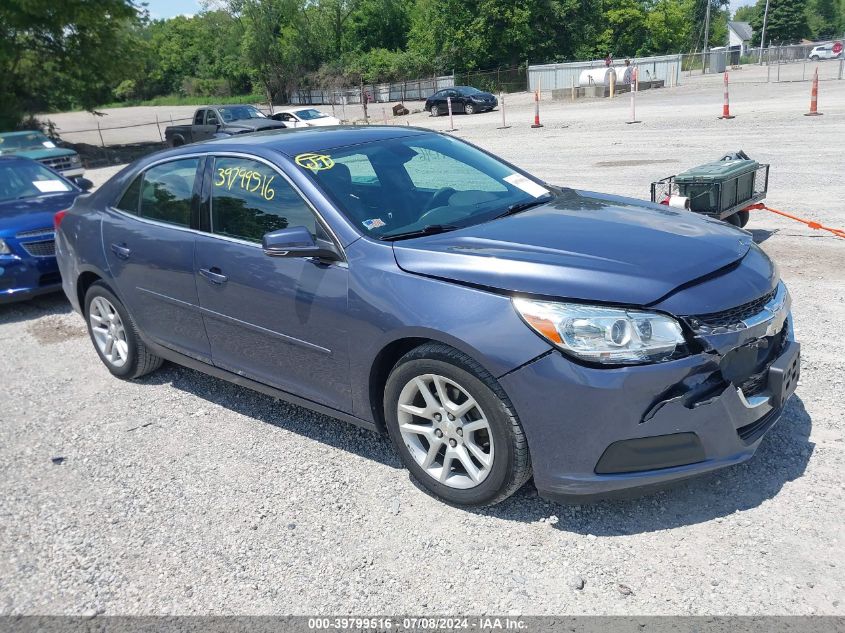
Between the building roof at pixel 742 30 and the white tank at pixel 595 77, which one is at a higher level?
the building roof at pixel 742 30

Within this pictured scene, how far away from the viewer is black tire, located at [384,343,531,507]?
3168 mm

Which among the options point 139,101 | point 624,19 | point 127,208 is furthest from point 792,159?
point 139,101

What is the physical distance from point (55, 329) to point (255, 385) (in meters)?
3.81

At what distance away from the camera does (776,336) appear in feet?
11.2

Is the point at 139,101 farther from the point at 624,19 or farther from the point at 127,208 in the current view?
the point at 127,208

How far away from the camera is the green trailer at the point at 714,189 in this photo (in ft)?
21.1

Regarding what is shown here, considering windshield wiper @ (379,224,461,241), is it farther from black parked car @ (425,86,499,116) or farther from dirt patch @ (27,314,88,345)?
black parked car @ (425,86,499,116)

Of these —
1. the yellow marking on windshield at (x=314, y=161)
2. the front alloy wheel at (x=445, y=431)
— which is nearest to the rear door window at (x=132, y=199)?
the yellow marking on windshield at (x=314, y=161)

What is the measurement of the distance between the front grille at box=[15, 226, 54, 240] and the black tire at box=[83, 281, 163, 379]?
259cm

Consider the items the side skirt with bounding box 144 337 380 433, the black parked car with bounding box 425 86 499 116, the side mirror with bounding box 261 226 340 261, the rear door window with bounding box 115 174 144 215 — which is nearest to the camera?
the side mirror with bounding box 261 226 340 261

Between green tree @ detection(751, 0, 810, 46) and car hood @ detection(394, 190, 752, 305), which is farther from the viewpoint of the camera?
green tree @ detection(751, 0, 810, 46)

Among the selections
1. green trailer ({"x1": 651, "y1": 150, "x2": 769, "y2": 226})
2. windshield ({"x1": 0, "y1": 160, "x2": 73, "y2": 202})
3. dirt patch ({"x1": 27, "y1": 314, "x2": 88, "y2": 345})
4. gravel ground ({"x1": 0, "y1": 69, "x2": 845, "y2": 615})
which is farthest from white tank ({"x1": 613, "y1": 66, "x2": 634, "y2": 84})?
dirt patch ({"x1": 27, "y1": 314, "x2": 88, "y2": 345})

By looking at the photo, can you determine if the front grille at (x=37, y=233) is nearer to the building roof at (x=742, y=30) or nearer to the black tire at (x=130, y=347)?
the black tire at (x=130, y=347)

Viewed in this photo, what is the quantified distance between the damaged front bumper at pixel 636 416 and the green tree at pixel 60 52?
28.4m
